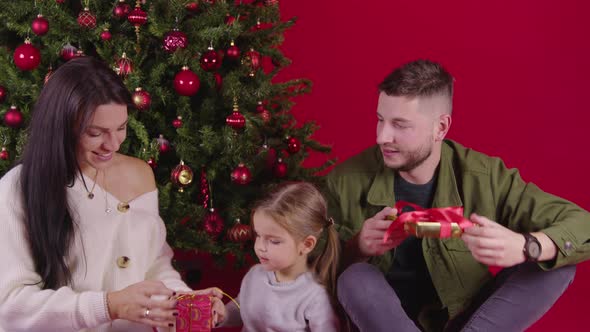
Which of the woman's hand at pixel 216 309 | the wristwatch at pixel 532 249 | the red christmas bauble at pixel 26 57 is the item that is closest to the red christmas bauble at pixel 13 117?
the red christmas bauble at pixel 26 57

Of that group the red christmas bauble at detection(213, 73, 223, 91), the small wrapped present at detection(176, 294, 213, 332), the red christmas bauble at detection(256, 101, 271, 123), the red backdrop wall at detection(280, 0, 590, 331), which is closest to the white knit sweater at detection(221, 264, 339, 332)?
the small wrapped present at detection(176, 294, 213, 332)

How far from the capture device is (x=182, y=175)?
2.71 metres

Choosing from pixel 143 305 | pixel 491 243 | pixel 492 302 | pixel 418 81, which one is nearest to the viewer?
pixel 143 305

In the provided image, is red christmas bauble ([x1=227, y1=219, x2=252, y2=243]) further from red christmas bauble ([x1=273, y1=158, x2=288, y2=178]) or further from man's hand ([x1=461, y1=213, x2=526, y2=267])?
man's hand ([x1=461, y1=213, x2=526, y2=267])

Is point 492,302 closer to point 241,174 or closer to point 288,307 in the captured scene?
point 288,307

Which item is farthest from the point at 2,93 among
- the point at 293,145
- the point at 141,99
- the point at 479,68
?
the point at 479,68

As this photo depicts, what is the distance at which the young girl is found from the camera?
2.37m

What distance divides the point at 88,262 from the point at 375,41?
2475 mm

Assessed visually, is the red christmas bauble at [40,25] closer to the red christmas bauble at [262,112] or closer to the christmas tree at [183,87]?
the christmas tree at [183,87]

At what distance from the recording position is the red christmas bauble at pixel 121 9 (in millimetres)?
2615

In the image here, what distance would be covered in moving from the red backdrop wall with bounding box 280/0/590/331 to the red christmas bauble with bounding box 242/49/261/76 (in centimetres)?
136

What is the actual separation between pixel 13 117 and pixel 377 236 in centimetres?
134

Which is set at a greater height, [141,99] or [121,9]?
[121,9]

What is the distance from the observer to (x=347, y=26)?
166 inches
